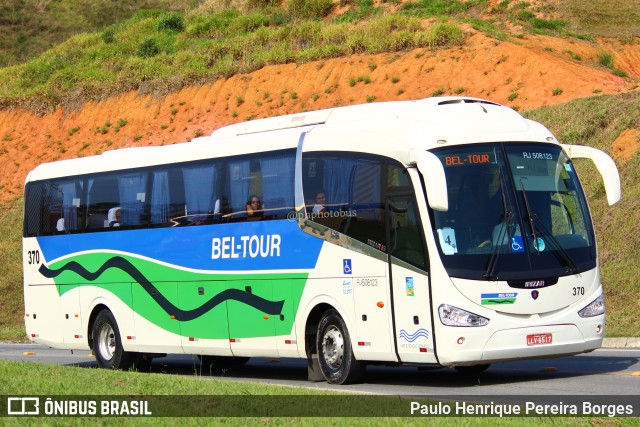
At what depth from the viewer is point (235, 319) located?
1738cm

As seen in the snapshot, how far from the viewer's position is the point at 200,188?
18.0 metres

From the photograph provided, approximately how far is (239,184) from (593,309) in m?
5.88

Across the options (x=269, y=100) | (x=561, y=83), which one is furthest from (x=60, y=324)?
(x=269, y=100)

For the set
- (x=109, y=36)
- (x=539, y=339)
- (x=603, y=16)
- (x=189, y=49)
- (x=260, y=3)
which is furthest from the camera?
(x=109, y=36)

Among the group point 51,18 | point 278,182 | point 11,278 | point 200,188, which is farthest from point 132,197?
point 51,18

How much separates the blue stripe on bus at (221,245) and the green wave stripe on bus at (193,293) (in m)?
0.17

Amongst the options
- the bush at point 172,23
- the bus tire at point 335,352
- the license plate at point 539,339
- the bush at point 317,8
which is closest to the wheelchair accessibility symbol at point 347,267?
the bus tire at point 335,352

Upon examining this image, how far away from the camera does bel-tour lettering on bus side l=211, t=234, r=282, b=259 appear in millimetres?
16578

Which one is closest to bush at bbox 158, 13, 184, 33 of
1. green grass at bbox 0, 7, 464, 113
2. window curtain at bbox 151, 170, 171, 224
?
green grass at bbox 0, 7, 464, 113

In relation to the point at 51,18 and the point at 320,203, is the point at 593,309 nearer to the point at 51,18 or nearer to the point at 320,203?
the point at 320,203

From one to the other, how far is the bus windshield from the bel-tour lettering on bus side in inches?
134

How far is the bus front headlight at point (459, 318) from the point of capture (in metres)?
13.6

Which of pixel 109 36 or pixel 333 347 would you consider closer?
pixel 333 347

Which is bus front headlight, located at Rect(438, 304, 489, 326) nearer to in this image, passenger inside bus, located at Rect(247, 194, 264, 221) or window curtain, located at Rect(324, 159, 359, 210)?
window curtain, located at Rect(324, 159, 359, 210)
